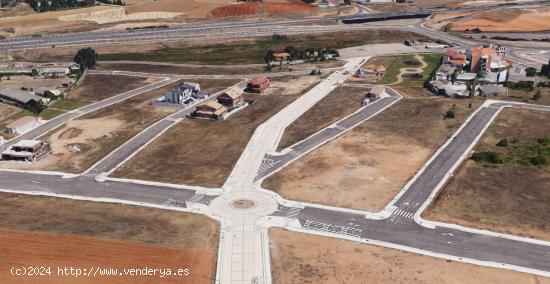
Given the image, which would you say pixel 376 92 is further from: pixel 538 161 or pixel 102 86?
pixel 102 86

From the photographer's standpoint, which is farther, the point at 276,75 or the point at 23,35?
the point at 23,35

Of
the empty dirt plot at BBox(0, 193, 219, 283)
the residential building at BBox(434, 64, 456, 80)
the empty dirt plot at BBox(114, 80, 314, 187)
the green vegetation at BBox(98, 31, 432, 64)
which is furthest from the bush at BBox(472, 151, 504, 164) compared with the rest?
the green vegetation at BBox(98, 31, 432, 64)

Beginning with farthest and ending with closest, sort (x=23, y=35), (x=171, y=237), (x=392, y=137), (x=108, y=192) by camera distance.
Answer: (x=23, y=35) → (x=392, y=137) → (x=108, y=192) → (x=171, y=237)

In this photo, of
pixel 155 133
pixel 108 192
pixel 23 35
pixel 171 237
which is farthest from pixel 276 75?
pixel 23 35

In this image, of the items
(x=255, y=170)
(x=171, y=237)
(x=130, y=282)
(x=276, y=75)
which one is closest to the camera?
(x=130, y=282)

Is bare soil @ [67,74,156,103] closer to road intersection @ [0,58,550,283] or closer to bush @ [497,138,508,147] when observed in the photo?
road intersection @ [0,58,550,283]

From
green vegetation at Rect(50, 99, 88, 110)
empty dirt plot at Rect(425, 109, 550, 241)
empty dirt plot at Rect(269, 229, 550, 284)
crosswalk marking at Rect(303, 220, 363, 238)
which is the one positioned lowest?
empty dirt plot at Rect(269, 229, 550, 284)

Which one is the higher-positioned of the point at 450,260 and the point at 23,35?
the point at 23,35

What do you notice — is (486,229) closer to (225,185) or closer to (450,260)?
(450,260)
